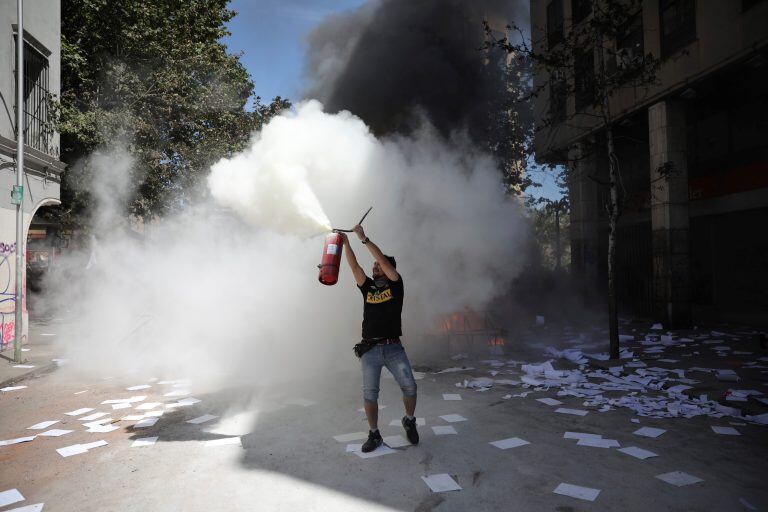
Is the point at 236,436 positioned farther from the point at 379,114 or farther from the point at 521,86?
the point at 521,86

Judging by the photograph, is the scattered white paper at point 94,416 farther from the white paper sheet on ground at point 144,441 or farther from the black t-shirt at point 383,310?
the black t-shirt at point 383,310

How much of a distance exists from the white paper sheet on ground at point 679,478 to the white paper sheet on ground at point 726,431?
127cm

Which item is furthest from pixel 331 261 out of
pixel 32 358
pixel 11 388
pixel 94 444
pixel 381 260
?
pixel 32 358

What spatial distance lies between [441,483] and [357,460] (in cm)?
80

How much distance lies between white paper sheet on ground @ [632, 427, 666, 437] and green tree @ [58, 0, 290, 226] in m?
13.1

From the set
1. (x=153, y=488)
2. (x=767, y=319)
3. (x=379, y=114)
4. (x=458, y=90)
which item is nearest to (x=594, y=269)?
(x=767, y=319)

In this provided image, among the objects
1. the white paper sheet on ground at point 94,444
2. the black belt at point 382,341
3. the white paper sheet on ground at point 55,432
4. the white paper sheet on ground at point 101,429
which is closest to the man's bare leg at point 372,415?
the black belt at point 382,341

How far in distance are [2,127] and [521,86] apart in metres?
12.0

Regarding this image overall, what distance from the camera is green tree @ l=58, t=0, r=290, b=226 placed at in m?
12.7

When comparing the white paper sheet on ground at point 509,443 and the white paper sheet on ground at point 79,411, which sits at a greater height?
the white paper sheet on ground at point 509,443

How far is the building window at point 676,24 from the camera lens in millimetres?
11484

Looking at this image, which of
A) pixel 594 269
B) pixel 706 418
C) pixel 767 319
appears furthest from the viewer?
pixel 594 269

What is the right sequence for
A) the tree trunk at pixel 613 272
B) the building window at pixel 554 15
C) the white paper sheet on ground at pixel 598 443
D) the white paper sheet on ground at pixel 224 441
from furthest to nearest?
the building window at pixel 554 15 → the tree trunk at pixel 613 272 → the white paper sheet on ground at pixel 224 441 → the white paper sheet on ground at pixel 598 443

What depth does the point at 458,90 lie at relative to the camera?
1107 cm
